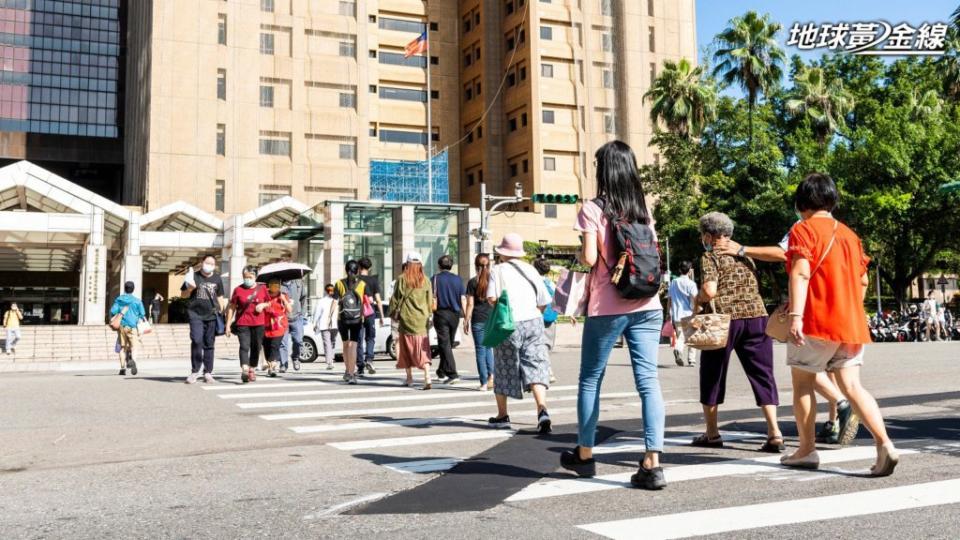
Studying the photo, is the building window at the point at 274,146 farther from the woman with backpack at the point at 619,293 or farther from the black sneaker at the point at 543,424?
the woman with backpack at the point at 619,293

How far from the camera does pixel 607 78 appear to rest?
6166 cm

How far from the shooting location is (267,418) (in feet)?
27.1

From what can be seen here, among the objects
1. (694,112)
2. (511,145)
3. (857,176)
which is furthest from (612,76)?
(857,176)

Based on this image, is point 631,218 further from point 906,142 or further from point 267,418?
point 906,142

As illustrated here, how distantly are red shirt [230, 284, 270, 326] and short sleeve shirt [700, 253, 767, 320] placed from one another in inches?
327

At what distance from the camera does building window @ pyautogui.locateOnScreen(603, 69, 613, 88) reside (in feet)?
202

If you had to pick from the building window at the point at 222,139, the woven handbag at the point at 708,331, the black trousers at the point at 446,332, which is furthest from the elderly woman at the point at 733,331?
the building window at the point at 222,139

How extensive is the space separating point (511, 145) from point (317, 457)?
194ft

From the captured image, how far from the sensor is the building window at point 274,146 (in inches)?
2147

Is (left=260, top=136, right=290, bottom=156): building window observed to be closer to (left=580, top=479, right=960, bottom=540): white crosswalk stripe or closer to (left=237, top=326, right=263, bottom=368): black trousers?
(left=237, top=326, right=263, bottom=368): black trousers

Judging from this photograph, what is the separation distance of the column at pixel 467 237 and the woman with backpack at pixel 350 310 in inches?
769

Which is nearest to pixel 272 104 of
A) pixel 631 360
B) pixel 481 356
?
pixel 481 356

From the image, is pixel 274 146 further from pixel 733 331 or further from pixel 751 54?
pixel 733 331

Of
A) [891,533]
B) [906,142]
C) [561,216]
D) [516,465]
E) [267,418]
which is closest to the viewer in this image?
[891,533]
